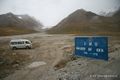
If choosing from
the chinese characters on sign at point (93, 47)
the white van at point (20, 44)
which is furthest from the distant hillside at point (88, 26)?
the chinese characters on sign at point (93, 47)

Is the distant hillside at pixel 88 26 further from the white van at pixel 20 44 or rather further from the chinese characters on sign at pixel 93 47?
the chinese characters on sign at pixel 93 47

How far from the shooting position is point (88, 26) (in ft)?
371

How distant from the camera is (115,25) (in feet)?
363

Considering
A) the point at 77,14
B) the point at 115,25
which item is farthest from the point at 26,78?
the point at 77,14

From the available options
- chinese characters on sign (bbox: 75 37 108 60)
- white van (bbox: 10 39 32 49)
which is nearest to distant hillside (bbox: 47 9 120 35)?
white van (bbox: 10 39 32 49)

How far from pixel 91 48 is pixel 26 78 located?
6.40 m

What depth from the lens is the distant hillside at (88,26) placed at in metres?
101

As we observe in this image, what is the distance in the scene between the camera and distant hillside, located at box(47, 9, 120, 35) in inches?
3978

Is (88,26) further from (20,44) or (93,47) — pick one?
(93,47)

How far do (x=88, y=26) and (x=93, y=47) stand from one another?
103064mm

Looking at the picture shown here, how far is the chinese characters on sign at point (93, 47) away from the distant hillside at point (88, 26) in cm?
6998

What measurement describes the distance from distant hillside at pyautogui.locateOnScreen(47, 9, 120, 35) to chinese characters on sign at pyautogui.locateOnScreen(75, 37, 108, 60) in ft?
230

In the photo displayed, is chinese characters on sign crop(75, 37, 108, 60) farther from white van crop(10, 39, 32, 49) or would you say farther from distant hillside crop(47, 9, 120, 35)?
distant hillside crop(47, 9, 120, 35)

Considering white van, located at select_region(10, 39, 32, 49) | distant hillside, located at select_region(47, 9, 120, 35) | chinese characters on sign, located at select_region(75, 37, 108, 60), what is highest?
distant hillside, located at select_region(47, 9, 120, 35)
